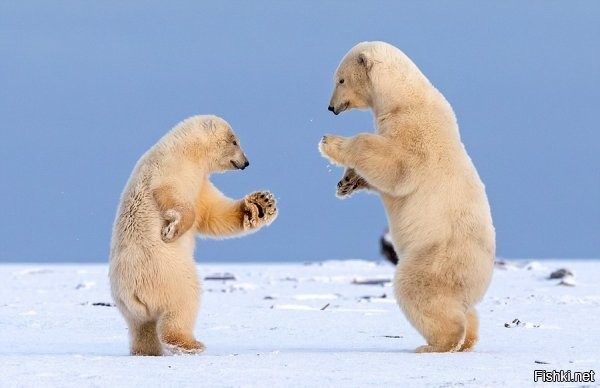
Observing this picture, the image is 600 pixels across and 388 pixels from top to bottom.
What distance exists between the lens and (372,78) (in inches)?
299

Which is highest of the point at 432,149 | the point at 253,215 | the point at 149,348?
the point at 432,149

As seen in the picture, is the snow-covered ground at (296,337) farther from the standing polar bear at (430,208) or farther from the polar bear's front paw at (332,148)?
the polar bear's front paw at (332,148)

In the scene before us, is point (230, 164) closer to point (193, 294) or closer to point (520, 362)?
point (193, 294)

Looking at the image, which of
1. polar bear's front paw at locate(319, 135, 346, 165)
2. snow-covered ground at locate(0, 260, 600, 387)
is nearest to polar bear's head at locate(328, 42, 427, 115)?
polar bear's front paw at locate(319, 135, 346, 165)

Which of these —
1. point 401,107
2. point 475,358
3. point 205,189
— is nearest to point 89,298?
point 205,189

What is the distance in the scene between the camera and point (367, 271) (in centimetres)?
1808

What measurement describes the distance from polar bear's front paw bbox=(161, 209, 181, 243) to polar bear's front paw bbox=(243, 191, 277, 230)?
86cm

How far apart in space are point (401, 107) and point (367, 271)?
1094cm

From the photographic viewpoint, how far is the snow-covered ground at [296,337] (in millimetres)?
5488

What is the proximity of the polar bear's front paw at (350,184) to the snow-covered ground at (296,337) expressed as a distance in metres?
1.13

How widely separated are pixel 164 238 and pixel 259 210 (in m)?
0.99

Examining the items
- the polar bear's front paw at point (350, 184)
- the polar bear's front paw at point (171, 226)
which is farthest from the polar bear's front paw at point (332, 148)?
the polar bear's front paw at point (171, 226)

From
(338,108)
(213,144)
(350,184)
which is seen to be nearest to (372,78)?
(338,108)

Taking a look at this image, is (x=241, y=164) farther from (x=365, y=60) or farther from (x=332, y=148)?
(x=365, y=60)
